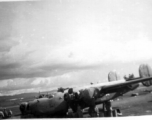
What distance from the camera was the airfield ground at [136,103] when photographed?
4.65 m

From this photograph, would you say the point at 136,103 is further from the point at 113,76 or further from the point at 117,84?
the point at 113,76

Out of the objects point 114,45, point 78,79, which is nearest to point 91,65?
point 78,79

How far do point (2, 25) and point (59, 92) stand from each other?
287 centimetres

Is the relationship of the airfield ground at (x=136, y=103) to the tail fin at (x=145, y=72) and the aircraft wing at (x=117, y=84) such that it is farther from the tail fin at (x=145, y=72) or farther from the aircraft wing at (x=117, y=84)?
the aircraft wing at (x=117, y=84)

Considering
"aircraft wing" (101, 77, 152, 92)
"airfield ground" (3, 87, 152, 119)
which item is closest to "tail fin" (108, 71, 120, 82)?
"aircraft wing" (101, 77, 152, 92)

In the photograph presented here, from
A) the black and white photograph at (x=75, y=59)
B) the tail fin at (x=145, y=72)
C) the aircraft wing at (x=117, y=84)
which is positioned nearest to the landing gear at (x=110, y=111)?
the black and white photograph at (x=75, y=59)

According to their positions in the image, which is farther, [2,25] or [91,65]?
[2,25]

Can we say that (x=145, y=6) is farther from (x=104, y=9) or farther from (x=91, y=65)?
(x=91, y=65)

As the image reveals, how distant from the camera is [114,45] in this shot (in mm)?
5102

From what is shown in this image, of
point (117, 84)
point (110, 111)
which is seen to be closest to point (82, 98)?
point (110, 111)

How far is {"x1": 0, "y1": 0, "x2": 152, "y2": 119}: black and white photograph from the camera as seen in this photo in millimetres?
4941

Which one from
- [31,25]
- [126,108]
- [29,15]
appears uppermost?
[29,15]

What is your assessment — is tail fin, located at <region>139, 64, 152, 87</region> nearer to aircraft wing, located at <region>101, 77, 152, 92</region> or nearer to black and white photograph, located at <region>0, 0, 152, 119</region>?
black and white photograph, located at <region>0, 0, 152, 119</region>

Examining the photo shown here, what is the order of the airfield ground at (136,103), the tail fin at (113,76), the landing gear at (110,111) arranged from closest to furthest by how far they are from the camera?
the airfield ground at (136,103) → the landing gear at (110,111) → the tail fin at (113,76)
